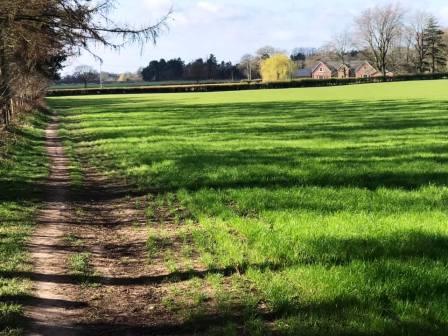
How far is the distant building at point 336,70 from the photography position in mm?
157750

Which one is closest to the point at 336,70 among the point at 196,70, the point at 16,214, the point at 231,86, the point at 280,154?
the point at 196,70

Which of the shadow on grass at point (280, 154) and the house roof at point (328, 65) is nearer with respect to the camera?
the shadow on grass at point (280, 154)

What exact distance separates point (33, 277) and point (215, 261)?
193 cm

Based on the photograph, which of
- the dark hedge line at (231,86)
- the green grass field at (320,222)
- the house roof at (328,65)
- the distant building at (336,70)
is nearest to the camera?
the green grass field at (320,222)

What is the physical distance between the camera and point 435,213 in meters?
7.73

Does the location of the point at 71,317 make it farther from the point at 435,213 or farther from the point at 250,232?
the point at 435,213

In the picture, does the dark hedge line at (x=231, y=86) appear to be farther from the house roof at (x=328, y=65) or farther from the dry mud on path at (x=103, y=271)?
the dry mud on path at (x=103, y=271)

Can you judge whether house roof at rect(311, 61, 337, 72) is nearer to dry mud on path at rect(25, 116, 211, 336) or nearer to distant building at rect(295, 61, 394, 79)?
distant building at rect(295, 61, 394, 79)

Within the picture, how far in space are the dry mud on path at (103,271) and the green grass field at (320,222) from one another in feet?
1.70

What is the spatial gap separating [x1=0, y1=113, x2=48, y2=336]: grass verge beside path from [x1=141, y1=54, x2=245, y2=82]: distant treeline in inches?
6216

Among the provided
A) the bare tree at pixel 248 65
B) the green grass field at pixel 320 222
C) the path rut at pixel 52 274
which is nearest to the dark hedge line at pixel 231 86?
the bare tree at pixel 248 65

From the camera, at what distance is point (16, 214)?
29.1 ft

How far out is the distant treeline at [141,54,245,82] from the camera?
174 meters

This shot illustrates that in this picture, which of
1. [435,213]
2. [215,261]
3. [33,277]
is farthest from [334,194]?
[33,277]
